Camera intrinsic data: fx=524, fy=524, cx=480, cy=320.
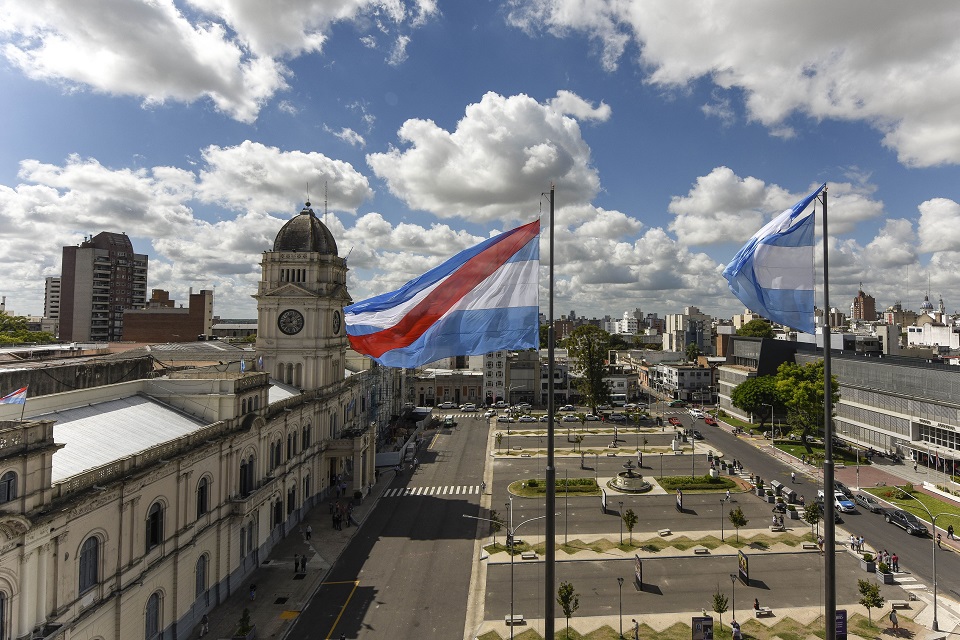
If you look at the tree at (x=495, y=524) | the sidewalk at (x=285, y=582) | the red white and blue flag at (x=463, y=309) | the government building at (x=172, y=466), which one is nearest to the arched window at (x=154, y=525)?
the government building at (x=172, y=466)

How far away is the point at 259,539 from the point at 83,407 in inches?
671

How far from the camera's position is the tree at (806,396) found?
251 feet

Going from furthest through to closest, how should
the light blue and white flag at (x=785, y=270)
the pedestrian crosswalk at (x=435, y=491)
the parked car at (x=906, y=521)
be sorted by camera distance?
1. the pedestrian crosswalk at (x=435, y=491)
2. the parked car at (x=906, y=521)
3. the light blue and white flag at (x=785, y=270)

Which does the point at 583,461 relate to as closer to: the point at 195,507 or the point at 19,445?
the point at 195,507

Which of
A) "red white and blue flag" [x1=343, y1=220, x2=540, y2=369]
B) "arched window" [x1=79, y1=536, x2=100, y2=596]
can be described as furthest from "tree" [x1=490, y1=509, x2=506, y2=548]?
"red white and blue flag" [x1=343, y1=220, x2=540, y2=369]

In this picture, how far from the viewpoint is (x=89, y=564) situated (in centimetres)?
2492

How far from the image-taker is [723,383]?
114125 mm

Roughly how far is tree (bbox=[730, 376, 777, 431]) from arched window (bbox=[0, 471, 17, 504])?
96031 millimetres

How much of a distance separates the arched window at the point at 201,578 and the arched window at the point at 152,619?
3.93 meters

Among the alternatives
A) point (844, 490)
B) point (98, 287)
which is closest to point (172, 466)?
point (844, 490)

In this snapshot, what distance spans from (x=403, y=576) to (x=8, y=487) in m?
26.2

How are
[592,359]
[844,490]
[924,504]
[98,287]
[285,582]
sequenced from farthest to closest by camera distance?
[98,287] → [592,359] → [844,490] → [924,504] → [285,582]

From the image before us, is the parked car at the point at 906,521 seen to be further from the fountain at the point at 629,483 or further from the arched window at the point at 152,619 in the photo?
the arched window at the point at 152,619

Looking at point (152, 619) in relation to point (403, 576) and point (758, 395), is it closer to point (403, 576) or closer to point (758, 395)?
point (403, 576)
